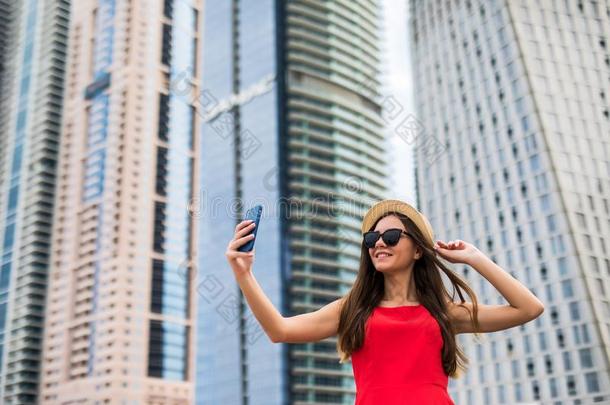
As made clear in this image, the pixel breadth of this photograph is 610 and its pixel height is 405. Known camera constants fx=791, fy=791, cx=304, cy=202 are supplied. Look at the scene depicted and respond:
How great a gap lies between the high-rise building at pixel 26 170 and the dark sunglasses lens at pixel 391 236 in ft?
455

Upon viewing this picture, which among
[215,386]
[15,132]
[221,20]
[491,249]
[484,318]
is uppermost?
[221,20]

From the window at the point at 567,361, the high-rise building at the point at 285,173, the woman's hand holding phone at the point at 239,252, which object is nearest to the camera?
the woman's hand holding phone at the point at 239,252

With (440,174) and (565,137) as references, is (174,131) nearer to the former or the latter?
(440,174)

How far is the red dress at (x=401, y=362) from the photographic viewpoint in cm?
279

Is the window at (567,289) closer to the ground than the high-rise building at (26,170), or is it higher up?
closer to the ground

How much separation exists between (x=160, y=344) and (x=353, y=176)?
41.9 meters

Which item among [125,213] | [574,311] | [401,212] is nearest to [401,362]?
[401,212]

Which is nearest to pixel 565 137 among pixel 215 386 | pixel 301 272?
pixel 301 272

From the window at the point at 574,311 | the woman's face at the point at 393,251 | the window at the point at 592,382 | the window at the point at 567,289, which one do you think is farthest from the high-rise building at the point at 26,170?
the woman's face at the point at 393,251

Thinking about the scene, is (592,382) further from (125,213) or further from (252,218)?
(125,213)

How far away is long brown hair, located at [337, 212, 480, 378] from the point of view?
9.77 feet

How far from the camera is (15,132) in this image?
150m

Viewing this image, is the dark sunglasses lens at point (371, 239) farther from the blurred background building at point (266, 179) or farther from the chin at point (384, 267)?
the blurred background building at point (266, 179)

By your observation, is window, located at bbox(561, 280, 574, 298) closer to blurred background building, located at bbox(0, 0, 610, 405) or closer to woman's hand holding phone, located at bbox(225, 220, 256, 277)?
blurred background building, located at bbox(0, 0, 610, 405)
